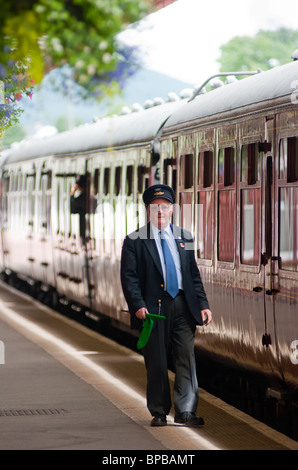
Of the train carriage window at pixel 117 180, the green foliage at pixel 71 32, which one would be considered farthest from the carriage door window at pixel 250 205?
the train carriage window at pixel 117 180

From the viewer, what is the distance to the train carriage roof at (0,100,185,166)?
1578cm

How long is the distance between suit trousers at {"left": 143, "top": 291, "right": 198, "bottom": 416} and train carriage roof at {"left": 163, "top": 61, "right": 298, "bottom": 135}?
1910mm

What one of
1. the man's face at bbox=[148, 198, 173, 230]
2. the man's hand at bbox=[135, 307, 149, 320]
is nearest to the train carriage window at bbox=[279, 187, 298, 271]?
the man's face at bbox=[148, 198, 173, 230]

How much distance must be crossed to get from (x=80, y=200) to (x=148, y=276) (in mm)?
10603

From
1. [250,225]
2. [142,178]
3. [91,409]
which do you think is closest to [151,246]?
[250,225]

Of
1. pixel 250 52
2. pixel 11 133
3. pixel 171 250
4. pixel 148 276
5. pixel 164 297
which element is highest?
pixel 250 52

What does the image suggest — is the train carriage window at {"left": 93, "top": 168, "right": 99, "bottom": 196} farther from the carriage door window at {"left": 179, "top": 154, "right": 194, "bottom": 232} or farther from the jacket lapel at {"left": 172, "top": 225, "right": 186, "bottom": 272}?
the jacket lapel at {"left": 172, "top": 225, "right": 186, "bottom": 272}

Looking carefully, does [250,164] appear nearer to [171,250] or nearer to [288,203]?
[288,203]

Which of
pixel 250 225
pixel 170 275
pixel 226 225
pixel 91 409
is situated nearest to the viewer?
pixel 170 275

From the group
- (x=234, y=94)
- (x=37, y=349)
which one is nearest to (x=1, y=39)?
(x=234, y=94)

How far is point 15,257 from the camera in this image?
29859 mm

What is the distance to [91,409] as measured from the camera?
10531 millimetres

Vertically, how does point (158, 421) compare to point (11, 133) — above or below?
below

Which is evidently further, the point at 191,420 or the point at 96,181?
the point at 96,181
